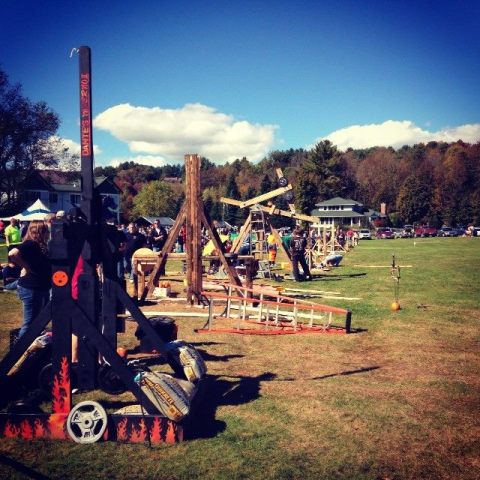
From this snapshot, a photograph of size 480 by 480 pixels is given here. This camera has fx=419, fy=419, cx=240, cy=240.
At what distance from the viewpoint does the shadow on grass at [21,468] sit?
13.0 ft

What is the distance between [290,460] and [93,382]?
2692mm

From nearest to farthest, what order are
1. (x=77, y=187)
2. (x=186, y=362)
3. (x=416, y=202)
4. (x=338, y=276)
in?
(x=186, y=362) → (x=338, y=276) → (x=77, y=187) → (x=416, y=202)

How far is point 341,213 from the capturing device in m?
90.4

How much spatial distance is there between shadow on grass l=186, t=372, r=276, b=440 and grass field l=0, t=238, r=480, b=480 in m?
0.02

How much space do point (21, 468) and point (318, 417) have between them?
3316 mm

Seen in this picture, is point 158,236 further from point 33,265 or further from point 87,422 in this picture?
point 87,422

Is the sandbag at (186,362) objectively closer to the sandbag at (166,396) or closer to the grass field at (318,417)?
the grass field at (318,417)

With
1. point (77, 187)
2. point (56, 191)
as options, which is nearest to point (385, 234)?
point (56, 191)

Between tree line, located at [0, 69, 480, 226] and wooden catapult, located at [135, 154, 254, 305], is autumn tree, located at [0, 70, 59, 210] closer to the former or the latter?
tree line, located at [0, 69, 480, 226]

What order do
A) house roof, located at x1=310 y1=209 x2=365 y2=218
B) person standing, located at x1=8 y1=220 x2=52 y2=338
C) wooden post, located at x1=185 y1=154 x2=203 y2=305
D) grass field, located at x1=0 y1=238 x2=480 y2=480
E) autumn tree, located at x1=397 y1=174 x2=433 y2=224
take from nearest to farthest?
grass field, located at x1=0 y1=238 x2=480 y2=480 < person standing, located at x1=8 y1=220 x2=52 y2=338 < wooden post, located at x1=185 y1=154 x2=203 y2=305 < autumn tree, located at x1=397 y1=174 x2=433 y2=224 < house roof, located at x1=310 y1=209 x2=365 y2=218

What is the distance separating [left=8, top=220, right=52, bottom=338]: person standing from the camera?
20.8 feet

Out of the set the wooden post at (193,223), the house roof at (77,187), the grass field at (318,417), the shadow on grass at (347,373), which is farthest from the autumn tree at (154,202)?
the shadow on grass at (347,373)

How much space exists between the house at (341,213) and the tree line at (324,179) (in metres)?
2.86

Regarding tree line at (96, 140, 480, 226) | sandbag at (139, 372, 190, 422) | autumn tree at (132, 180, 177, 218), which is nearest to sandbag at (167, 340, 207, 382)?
sandbag at (139, 372, 190, 422)
